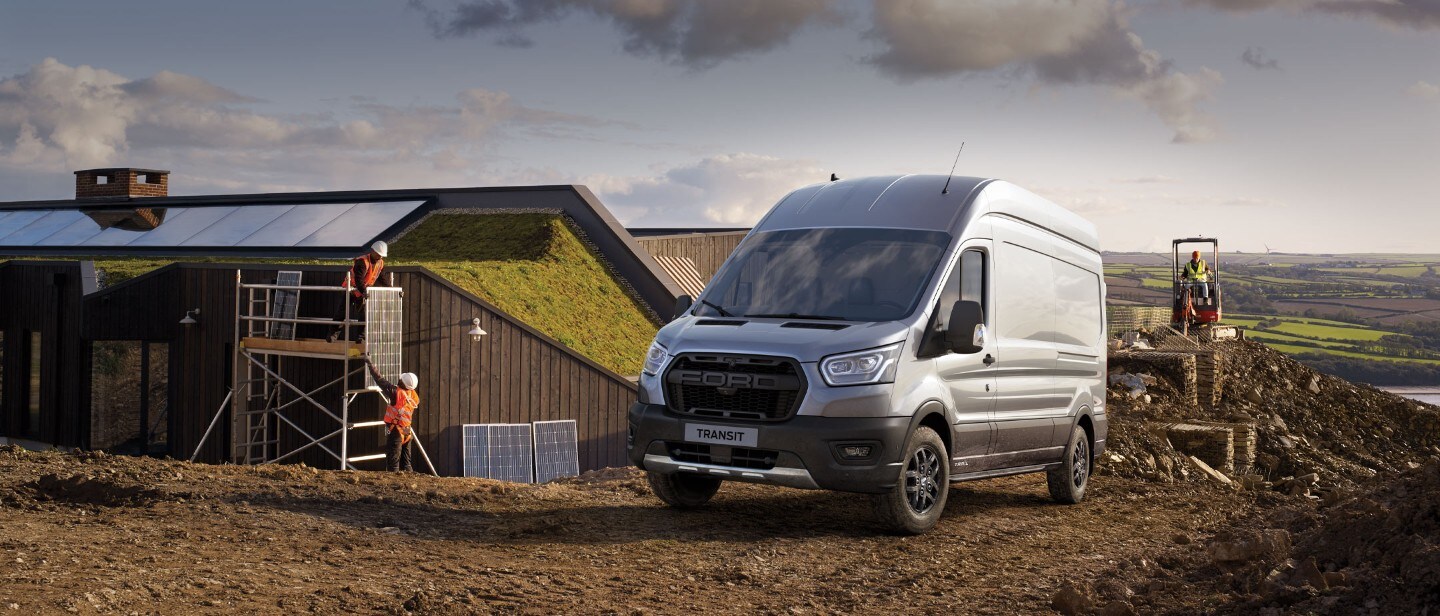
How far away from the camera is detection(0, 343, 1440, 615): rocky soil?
21.0 ft

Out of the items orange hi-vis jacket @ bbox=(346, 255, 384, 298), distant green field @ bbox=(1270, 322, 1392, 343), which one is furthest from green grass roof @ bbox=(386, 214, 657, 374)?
distant green field @ bbox=(1270, 322, 1392, 343)

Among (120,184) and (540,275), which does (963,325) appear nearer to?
(540,275)

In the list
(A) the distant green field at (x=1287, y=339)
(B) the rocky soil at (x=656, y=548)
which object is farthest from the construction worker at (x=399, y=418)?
(A) the distant green field at (x=1287, y=339)

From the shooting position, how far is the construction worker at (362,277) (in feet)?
55.9

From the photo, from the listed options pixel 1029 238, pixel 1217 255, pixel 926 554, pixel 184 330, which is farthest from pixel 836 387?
pixel 1217 255

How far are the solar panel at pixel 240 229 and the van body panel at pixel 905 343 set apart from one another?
69.9ft

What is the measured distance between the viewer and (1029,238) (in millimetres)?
10266

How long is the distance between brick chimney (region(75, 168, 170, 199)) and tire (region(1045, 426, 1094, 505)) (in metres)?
36.7

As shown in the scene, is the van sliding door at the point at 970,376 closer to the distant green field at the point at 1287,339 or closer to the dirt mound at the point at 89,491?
the dirt mound at the point at 89,491

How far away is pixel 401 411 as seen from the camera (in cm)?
1563

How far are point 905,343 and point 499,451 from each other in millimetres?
11515

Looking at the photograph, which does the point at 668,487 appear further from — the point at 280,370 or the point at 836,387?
the point at 280,370

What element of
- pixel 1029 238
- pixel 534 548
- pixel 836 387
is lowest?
pixel 534 548

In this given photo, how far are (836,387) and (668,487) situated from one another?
6.69 ft
